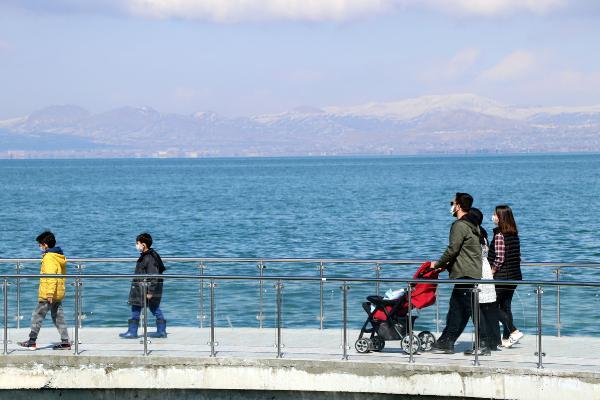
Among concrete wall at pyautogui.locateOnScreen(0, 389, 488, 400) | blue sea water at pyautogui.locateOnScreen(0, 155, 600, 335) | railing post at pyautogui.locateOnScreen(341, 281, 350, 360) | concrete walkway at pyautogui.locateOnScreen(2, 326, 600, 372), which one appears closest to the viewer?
concrete wall at pyautogui.locateOnScreen(0, 389, 488, 400)

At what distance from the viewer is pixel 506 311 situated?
12484 millimetres

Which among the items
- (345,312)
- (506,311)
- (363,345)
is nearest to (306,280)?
(345,312)

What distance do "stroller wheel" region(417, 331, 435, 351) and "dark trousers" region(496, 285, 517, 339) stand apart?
0.77 meters

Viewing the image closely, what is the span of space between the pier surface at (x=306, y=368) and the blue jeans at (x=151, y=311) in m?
0.30

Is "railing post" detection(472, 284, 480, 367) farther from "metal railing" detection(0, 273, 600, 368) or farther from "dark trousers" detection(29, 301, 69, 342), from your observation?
"dark trousers" detection(29, 301, 69, 342)

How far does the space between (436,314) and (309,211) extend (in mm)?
65937

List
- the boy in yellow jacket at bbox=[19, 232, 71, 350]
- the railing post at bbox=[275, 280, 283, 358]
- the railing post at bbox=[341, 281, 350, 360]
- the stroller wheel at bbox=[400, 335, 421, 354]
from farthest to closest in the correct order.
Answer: the boy in yellow jacket at bbox=[19, 232, 71, 350] < the railing post at bbox=[275, 280, 283, 358] < the railing post at bbox=[341, 281, 350, 360] < the stroller wheel at bbox=[400, 335, 421, 354]

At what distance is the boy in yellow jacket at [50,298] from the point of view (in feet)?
42.2

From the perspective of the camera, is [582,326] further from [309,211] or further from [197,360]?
[309,211]

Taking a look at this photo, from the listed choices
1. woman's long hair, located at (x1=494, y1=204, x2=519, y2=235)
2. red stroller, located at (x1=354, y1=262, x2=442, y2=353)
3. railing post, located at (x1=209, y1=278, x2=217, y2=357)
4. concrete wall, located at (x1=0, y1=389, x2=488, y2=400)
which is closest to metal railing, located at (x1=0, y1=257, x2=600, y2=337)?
railing post, located at (x1=209, y1=278, x2=217, y2=357)

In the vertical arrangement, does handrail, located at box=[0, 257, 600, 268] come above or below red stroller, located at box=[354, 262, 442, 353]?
above

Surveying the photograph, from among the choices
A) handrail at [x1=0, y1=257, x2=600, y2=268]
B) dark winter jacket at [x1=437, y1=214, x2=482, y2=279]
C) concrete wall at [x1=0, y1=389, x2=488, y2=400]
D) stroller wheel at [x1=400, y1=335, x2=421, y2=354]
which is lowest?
concrete wall at [x1=0, y1=389, x2=488, y2=400]

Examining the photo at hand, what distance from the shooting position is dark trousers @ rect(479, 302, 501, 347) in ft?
39.8

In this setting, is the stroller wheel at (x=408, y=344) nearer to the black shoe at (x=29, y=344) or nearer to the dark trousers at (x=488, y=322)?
the dark trousers at (x=488, y=322)
